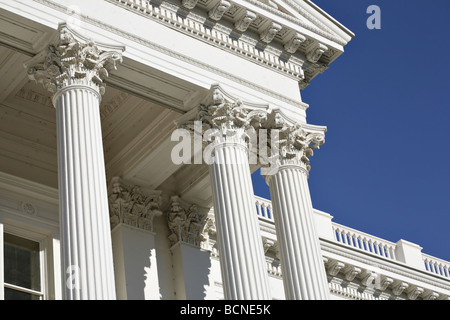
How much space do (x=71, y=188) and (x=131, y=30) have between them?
485 centimetres

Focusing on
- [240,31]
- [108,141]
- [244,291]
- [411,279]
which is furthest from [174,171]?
[411,279]

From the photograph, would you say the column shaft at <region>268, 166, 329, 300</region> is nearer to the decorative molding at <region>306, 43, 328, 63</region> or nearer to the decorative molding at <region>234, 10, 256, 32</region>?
the decorative molding at <region>306, 43, 328, 63</region>

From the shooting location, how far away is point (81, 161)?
67.9ft

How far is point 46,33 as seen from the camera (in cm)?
2208

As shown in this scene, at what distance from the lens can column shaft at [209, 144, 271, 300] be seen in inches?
864

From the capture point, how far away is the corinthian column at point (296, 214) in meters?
23.5

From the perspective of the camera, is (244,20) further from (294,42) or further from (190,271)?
(190,271)

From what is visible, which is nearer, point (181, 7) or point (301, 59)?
point (181, 7)

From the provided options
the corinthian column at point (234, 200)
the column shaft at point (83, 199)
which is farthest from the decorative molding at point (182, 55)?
the column shaft at point (83, 199)

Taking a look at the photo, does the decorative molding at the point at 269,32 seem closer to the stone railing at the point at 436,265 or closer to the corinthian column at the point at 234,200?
the corinthian column at the point at 234,200

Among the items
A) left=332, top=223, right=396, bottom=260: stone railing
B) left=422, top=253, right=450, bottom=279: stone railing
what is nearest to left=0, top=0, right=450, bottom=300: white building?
left=332, top=223, right=396, bottom=260: stone railing

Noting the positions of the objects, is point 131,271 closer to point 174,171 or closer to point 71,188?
point 174,171

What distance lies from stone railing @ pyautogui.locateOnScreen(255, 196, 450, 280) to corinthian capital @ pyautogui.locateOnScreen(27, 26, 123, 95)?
13.0 meters
